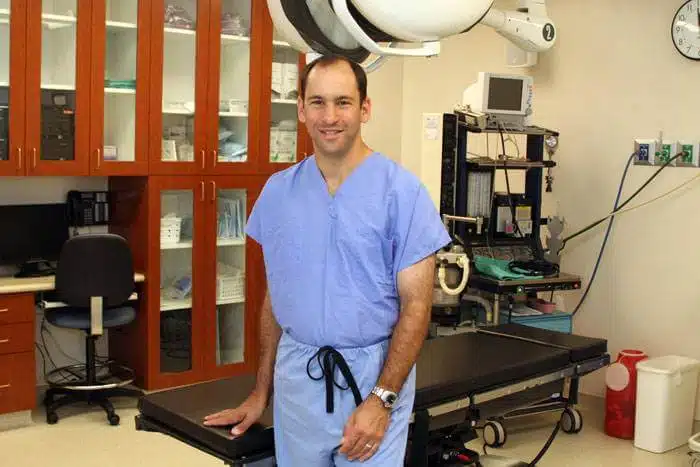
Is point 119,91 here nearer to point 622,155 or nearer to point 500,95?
point 500,95

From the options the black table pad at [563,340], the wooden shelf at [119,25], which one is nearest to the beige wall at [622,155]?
the black table pad at [563,340]

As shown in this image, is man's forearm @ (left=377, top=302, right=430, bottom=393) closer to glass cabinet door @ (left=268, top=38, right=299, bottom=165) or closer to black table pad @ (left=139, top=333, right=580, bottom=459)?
black table pad @ (left=139, top=333, right=580, bottom=459)

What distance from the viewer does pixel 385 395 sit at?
1990 mm

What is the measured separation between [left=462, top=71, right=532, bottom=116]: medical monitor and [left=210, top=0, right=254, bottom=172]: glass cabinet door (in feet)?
4.29

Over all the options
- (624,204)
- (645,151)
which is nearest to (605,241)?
(624,204)

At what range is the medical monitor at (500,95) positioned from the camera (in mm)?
4332

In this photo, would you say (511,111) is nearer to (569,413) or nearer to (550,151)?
(550,151)

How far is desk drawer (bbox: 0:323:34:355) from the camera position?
417 cm

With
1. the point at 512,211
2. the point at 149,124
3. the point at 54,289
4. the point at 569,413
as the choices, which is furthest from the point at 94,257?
the point at 569,413

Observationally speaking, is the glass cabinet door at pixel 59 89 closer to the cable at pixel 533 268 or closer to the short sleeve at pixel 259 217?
the cable at pixel 533 268

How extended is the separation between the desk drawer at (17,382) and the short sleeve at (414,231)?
9.18 ft

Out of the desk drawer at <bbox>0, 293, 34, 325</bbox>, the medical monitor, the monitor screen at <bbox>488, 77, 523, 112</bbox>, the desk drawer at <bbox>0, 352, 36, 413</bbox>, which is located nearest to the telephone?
the desk drawer at <bbox>0, 293, 34, 325</bbox>

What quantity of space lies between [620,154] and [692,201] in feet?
1.66

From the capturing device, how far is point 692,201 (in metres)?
4.50
